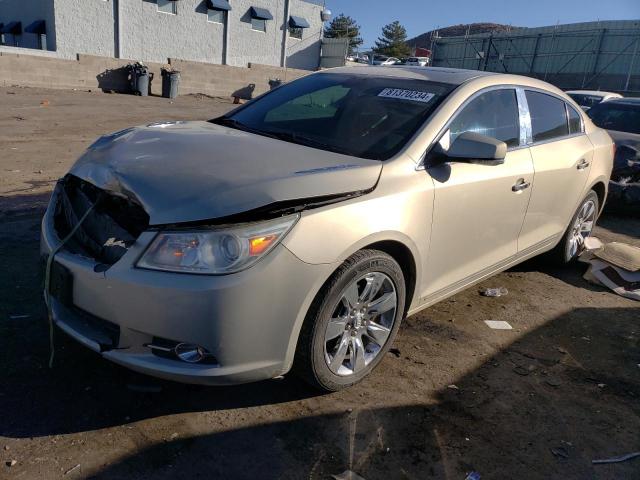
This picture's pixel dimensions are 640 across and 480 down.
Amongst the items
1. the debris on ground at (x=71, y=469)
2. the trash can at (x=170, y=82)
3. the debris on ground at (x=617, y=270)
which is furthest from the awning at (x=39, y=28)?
the debris on ground at (x=71, y=469)

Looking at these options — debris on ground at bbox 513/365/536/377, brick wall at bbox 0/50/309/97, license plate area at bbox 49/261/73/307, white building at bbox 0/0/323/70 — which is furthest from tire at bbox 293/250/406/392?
white building at bbox 0/0/323/70

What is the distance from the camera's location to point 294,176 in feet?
8.42

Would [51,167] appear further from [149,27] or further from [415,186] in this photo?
[149,27]

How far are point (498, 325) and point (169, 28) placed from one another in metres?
28.1

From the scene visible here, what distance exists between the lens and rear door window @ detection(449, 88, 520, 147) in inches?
135

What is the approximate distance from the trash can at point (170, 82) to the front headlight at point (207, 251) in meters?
22.1

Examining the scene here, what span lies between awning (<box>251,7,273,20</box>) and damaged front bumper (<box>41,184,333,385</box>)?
1266 inches

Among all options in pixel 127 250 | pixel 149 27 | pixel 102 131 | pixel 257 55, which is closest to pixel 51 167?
pixel 102 131

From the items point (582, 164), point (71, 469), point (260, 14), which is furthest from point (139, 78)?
point (71, 469)

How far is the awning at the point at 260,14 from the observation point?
3172 cm

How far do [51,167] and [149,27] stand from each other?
22419mm

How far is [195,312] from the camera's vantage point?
2270mm

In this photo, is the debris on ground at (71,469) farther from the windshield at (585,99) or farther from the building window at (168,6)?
the building window at (168,6)

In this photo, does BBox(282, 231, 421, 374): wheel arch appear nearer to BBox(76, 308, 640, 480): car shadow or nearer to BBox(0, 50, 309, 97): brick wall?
BBox(76, 308, 640, 480): car shadow
